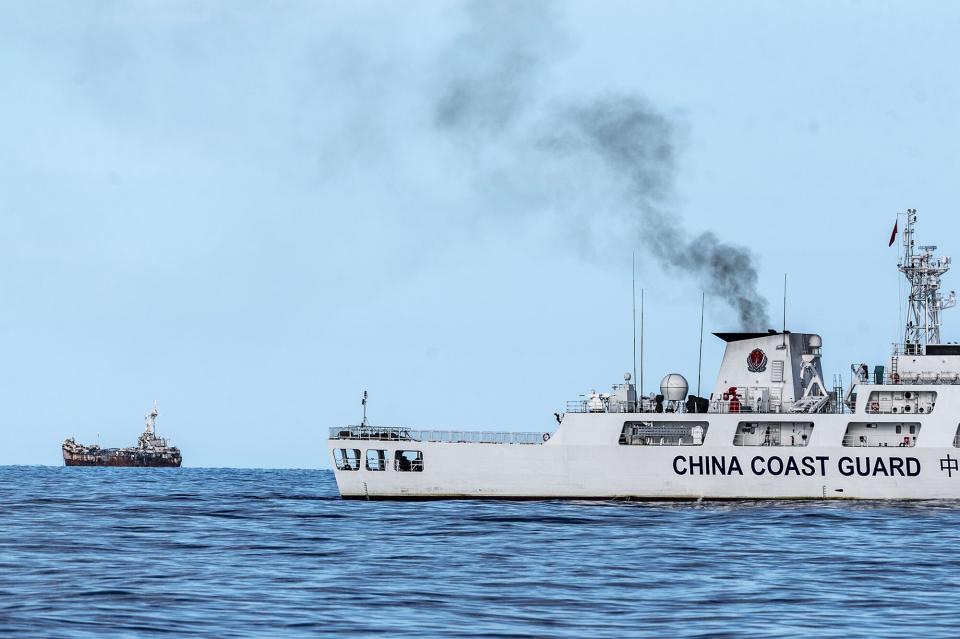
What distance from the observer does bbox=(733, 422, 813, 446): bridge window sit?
4991cm

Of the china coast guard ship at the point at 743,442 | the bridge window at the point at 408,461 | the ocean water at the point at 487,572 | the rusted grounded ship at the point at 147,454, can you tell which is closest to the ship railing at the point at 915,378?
the china coast guard ship at the point at 743,442

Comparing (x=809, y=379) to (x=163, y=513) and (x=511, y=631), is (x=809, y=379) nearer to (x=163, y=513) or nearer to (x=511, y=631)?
(x=163, y=513)

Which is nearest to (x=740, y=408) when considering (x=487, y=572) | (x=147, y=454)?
(x=487, y=572)

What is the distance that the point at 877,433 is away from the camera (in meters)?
49.2

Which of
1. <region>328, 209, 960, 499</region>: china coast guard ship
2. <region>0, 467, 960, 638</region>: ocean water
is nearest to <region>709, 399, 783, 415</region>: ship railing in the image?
<region>328, 209, 960, 499</region>: china coast guard ship

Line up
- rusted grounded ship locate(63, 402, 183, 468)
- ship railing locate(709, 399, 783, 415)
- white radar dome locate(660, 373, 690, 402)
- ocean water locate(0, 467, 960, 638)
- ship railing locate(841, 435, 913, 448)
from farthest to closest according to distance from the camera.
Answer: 1. rusted grounded ship locate(63, 402, 183, 468)
2. white radar dome locate(660, 373, 690, 402)
3. ship railing locate(709, 399, 783, 415)
4. ship railing locate(841, 435, 913, 448)
5. ocean water locate(0, 467, 960, 638)

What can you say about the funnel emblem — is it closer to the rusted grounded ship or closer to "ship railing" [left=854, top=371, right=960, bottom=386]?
"ship railing" [left=854, top=371, right=960, bottom=386]

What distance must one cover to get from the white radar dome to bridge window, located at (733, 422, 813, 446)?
281cm

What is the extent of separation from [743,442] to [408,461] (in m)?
14.0

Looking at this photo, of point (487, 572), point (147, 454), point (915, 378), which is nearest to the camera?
point (487, 572)

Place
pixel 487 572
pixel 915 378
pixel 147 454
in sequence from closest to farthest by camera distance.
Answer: pixel 487 572 → pixel 915 378 → pixel 147 454

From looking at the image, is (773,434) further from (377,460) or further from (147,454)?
(147,454)

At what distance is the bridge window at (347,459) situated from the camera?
176ft

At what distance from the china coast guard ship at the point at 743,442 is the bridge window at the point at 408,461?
54 mm
